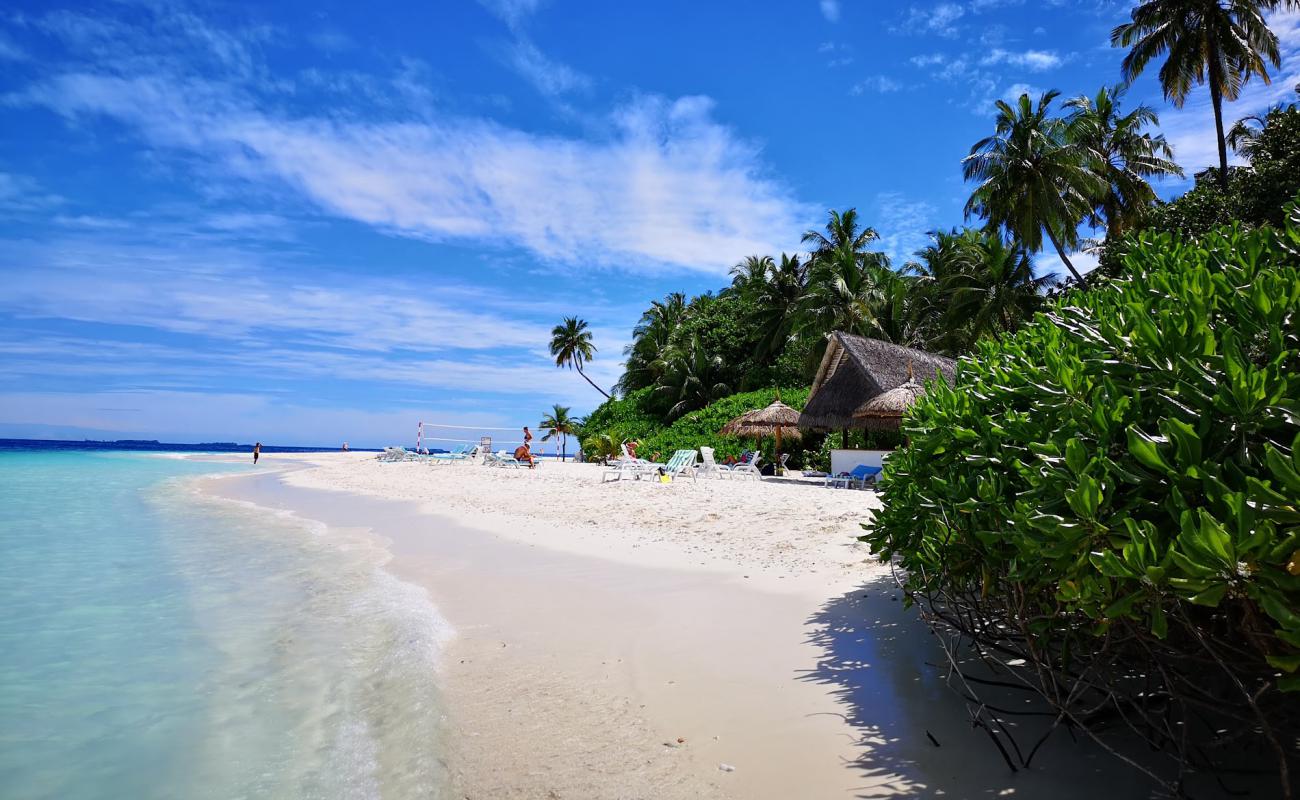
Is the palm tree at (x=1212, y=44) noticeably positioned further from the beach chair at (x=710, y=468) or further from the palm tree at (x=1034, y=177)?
the beach chair at (x=710, y=468)

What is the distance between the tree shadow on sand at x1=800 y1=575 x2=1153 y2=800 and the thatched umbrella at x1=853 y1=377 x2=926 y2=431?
11711 millimetres

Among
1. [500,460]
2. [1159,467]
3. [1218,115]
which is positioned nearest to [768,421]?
[500,460]

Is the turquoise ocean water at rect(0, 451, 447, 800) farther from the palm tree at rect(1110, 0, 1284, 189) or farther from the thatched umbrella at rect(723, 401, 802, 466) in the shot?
the palm tree at rect(1110, 0, 1284, 189)

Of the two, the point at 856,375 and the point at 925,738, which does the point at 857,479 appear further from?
the point at 925,738

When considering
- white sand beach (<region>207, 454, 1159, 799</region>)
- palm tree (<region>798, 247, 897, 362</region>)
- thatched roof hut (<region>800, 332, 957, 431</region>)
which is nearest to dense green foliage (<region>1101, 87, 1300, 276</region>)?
thatched roof hut (<region>800, 332, 957, 431</region>)

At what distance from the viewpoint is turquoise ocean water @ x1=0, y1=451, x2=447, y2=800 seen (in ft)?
11.3

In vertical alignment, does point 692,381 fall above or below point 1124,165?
below

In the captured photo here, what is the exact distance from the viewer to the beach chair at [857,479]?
14.9 m

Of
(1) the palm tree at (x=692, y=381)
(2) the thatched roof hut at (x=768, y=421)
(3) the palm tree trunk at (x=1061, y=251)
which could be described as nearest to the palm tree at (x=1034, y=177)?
(3) the palm tree trunk at (x=1061, y=251)

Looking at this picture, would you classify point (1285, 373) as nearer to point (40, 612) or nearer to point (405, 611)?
point (405, 611)

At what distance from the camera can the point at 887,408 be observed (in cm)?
1596

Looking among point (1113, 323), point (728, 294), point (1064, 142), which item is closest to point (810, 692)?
point (1113, 323)

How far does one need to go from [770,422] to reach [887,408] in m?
6.02

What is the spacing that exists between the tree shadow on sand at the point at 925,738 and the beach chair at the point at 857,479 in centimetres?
1035
